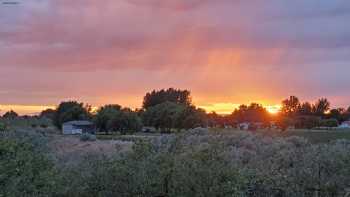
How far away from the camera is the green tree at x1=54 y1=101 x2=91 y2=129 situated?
11979 cm

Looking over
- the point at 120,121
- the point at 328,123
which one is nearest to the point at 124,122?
the point at 120,121

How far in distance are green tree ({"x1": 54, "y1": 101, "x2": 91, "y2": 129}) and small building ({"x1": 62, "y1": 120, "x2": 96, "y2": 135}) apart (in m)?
5.17

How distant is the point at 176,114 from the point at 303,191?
88232 millimetres

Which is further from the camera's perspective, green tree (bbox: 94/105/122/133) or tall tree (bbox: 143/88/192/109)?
tall tree (bbox: 143/88/192/109)

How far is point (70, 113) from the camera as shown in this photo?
119 metres

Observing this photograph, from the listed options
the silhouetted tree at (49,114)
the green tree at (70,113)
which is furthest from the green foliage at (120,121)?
the silhouetted tree at (49,114)

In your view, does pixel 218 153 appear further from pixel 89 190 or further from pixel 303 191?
pixel 303 191

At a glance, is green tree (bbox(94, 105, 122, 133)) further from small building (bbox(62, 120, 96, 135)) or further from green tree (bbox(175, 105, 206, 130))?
green tree (bbox(175, 105, 206, 130))

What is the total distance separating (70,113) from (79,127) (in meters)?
12.0

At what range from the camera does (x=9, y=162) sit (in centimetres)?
1012

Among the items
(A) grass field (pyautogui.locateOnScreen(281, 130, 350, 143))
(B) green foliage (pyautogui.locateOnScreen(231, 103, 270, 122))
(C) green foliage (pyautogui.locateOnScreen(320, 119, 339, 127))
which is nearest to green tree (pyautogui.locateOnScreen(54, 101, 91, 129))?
(B) green foliage (pyautogui.locateOnScreen(231, 103, 270, 122))

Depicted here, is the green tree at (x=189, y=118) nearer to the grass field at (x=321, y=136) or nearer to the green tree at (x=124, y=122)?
the green tree at (x=124, y=122)

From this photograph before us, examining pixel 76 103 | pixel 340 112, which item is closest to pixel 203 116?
pixel 76 103

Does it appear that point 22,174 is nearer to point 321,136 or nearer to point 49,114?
point 321,136
